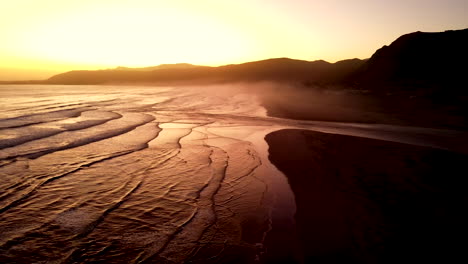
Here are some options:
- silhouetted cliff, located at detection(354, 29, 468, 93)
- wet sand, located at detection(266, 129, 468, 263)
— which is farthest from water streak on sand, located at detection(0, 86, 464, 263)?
silhouetted cliff, located at detection(354, 29, 468, 93)

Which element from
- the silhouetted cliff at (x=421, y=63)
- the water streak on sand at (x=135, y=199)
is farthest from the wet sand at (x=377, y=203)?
the silhouetted cliff at (x=421, y=63)

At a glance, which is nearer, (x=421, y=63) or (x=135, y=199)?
(x=135, y=199)

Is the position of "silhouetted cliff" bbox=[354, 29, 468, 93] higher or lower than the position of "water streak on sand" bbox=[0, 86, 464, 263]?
higher

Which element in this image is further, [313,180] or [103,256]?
[313,180]

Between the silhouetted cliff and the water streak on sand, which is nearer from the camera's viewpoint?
the water streak on sand

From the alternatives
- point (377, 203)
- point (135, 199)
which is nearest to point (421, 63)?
point (377, 203)

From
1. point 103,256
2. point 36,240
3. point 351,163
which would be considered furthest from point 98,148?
point 351,163

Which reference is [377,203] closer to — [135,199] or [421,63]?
[135,199]

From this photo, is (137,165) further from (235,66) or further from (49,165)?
(235,66)

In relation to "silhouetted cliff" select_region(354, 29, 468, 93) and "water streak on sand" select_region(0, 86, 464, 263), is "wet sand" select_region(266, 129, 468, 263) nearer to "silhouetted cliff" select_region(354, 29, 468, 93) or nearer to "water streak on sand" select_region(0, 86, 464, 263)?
"water streak on sand" select_region(0, 86, 464, 263)
